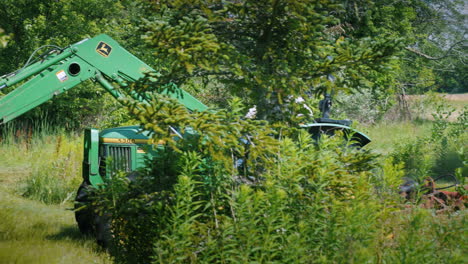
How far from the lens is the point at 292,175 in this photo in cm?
342

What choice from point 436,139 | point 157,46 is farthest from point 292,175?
point 436,139

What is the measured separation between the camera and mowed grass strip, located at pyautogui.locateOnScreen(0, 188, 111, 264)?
5.01 m

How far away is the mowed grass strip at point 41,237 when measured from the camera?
501 centimetres

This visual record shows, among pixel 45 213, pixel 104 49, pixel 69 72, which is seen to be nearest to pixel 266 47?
pixel 104 49

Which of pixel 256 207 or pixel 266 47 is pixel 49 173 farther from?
pixel 256 207

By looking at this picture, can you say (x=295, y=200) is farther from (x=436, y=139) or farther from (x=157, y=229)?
(x=436, y=139)

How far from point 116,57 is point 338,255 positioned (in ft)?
14.1

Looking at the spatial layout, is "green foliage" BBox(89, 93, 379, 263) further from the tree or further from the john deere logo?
the john deere logo

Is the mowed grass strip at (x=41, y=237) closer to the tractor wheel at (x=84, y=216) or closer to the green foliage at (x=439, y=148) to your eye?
the tractor wheel at (x=84, y=216)

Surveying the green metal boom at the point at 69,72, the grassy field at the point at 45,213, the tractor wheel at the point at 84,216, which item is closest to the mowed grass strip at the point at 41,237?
the grassy field at the point at 45,213

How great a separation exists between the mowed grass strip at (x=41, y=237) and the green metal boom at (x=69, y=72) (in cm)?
140

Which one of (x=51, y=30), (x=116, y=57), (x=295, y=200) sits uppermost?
(x=51, y=30)

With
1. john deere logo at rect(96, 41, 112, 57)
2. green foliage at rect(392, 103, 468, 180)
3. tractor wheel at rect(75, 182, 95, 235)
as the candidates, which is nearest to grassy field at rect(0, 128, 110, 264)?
tractor wheel at rect(75, 182, 95, 235)

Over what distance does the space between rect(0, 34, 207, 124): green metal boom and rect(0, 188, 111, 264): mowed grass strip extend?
1.40 m
